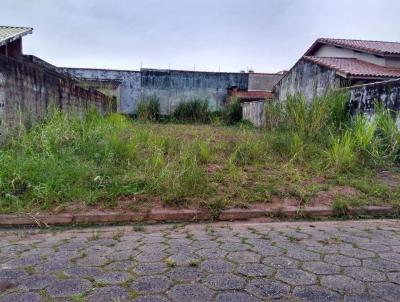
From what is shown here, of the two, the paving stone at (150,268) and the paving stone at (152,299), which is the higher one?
the paving stone at (152,299)

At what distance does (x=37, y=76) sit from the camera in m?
6.87

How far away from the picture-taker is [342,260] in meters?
2.40

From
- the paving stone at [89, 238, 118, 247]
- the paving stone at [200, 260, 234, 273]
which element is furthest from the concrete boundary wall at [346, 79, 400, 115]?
the paving stone at [89, 238, 118, 247]

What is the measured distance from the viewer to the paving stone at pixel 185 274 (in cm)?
210

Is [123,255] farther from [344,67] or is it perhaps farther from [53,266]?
[344,67]

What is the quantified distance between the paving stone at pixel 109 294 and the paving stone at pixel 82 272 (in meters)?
0.22

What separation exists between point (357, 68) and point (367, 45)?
3.54m

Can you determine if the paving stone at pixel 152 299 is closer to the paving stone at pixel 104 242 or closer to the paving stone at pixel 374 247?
the paving stone at pixel 104 242

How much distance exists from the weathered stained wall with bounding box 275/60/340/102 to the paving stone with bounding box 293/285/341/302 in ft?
32.4

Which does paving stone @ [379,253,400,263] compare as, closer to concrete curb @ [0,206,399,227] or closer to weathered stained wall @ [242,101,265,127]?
concrete curb @ [0,206,399,227]

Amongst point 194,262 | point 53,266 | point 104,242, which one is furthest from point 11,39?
point 194,262

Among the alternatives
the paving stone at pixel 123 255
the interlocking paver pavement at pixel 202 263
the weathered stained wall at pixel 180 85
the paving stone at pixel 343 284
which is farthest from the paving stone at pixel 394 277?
the weathered stained wall at pixel 180 85

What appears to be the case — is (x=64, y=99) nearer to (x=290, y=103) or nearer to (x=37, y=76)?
(x=37, y=76)

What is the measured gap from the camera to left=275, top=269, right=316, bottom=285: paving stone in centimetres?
205
